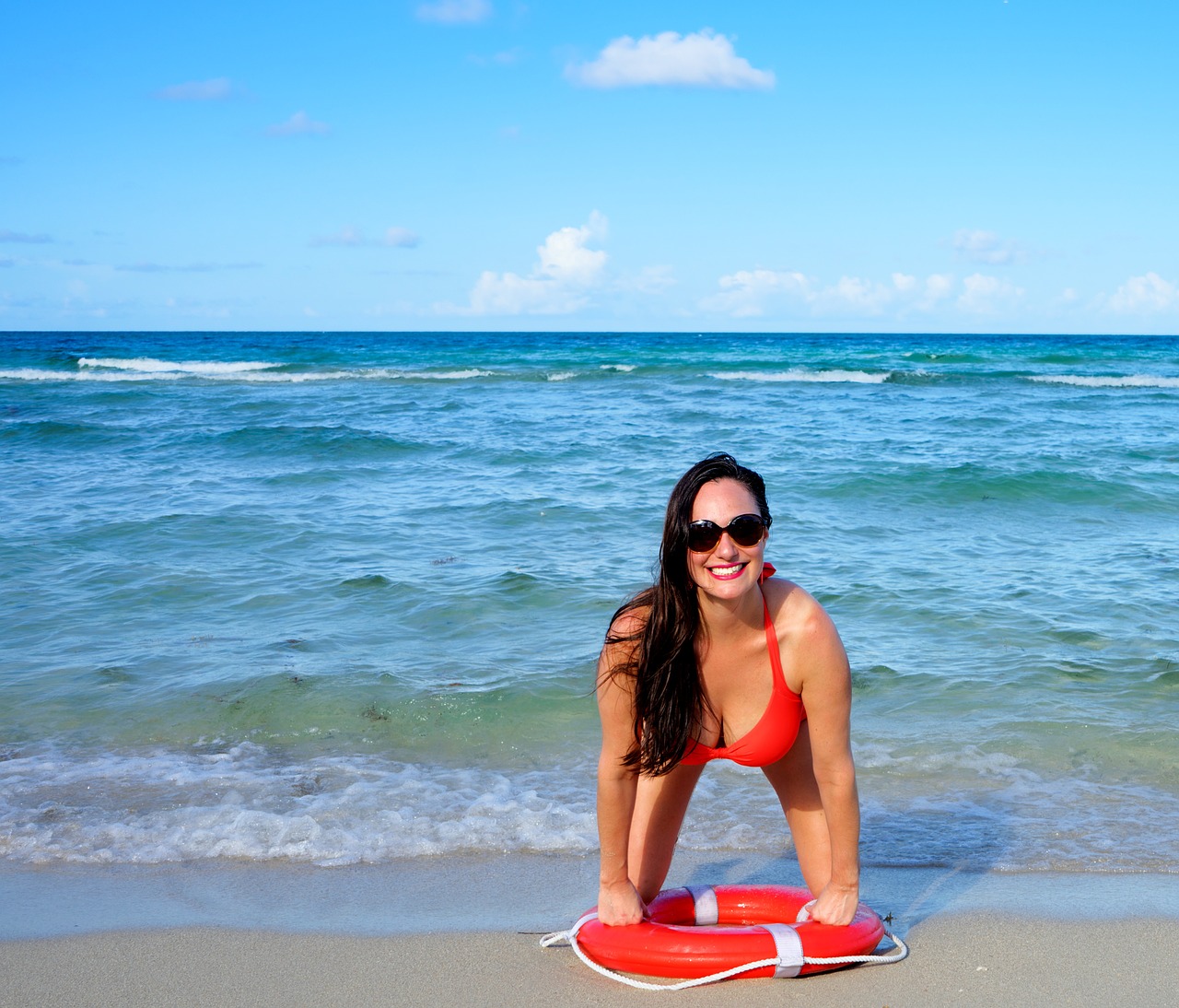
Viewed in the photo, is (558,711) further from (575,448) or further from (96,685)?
(575,448)

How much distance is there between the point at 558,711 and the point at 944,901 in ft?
7.93

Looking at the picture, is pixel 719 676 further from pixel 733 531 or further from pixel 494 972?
pixel 494 972

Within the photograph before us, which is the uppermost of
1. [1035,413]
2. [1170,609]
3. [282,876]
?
[1035,413]

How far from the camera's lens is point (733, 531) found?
2.84 metres

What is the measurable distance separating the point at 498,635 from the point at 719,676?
155 inches

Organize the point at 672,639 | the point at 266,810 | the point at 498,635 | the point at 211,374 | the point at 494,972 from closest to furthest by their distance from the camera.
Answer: the point at 672,639
the point at 494,972
the point at 266,810
the point at 498,635
the point at 211,374

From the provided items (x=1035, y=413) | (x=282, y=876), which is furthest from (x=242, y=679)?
(x=1035, y=413)

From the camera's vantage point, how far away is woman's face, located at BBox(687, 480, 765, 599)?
112 inches

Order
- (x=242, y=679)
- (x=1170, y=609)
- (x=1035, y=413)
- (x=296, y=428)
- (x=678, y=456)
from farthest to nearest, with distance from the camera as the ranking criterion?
(x=1035, y=413) < (x=296, y=428) < (x=678, y=456) < (x=1170, y=609) < (x=242, y=679)

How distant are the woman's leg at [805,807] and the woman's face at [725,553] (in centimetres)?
63

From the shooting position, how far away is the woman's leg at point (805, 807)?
3.27 metres

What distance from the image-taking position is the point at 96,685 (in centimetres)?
590

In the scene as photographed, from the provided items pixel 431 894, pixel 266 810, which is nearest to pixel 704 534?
pixel 431 894

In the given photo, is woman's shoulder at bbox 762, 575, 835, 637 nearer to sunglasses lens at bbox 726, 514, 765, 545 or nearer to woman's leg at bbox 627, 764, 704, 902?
sunglasses lens at bbox 726, 514, 765, 545
